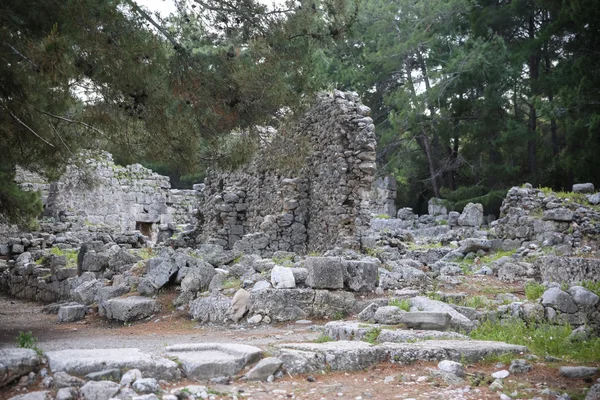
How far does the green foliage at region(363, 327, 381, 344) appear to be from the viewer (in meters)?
6.25

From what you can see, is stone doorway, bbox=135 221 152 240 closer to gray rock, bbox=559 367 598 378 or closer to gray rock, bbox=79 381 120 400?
gray rock, bbox=79 381 120 400

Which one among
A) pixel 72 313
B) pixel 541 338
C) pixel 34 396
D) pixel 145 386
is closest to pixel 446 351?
pixel 541 338

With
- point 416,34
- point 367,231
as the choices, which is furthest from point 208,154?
point 416,34

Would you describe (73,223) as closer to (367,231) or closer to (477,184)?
(367,231)

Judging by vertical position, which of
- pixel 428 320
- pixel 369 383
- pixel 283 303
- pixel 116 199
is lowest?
pixel 369 383

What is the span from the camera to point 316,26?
873 centimetres

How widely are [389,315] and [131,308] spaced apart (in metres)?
4.56

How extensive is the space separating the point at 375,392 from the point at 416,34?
2676 centimetres

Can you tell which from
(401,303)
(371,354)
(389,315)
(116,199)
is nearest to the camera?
(371,354)

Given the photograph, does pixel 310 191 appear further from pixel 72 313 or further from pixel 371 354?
pixel 371 354

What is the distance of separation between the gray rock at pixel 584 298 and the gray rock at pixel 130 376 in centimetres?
485

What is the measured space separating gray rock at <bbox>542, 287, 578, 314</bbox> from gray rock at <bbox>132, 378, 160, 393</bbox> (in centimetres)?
464

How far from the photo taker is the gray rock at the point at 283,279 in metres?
8.88

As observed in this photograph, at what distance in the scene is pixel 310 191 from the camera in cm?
1508
